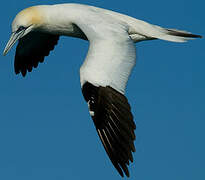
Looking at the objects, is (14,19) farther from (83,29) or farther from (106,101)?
(106,101)

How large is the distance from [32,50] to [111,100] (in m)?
6.63

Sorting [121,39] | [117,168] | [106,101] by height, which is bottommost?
[117,168]

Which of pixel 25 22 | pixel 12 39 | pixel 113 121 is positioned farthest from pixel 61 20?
pixel 113 121

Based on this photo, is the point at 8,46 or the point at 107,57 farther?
the point at 8,46

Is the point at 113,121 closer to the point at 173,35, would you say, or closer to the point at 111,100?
the point at 111,100

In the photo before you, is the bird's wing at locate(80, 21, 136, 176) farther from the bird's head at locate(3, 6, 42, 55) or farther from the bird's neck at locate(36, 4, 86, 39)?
the bird's head at locate(3, 6, 42, 55)

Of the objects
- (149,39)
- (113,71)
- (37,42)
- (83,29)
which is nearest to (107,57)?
(113,71)

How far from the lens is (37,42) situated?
58.9 ft

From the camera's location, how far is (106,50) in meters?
12.9

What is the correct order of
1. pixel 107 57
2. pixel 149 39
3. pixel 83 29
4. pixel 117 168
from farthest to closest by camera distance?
pixel 149 39 → pixel 83 29 → pixel 107 57 → pixel 117 168

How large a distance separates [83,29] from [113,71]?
5.74ft

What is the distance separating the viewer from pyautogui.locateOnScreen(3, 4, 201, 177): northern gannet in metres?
12.0

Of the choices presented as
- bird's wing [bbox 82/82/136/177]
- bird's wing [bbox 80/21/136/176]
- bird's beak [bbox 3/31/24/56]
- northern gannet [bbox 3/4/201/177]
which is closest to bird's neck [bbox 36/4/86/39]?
northern gannet [bbox 3/4/201/177]

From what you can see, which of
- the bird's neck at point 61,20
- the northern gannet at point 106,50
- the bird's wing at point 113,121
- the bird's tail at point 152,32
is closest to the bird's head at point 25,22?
the northern gannet at point 106,50
